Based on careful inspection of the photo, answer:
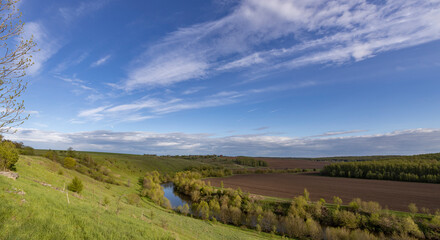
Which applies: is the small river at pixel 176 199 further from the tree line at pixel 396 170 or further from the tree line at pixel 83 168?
the tree line at pixel 396 170

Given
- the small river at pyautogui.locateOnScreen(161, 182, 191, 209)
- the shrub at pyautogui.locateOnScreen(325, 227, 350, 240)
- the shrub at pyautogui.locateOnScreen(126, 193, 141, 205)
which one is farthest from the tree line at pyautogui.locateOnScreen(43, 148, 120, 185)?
the shrub at pyautogui.locateOnScreen(325, 227, 350, 240)

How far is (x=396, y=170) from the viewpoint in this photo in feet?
286

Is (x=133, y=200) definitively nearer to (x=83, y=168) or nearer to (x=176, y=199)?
(x=176, y=199)

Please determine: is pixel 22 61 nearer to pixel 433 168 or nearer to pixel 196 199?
pixel 196 199

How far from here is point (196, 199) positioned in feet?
221

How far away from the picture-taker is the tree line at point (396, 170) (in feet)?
248

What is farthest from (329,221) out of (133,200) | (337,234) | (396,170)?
(396,170)

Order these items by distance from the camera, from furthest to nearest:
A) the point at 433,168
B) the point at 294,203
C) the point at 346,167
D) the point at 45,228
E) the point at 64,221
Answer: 1. the point at 346,167
2. the point at 433,168
3. the point at 294,203
4. the point at 64,221
5. the point at 45,228

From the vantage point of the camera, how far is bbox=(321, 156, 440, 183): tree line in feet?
248

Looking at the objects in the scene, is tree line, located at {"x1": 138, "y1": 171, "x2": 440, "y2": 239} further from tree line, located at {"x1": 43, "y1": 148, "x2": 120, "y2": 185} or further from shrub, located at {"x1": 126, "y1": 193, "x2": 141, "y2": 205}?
tree line, located at {"x1": 43, "y1": 148, "x2": 120, "y2": 185}

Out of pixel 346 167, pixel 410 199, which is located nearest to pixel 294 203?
pixel 410 199

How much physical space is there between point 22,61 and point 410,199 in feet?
244

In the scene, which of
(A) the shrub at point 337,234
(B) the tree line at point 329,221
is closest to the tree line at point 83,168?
(B) the tree line at point 329,221

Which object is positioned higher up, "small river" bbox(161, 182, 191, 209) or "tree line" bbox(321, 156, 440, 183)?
"tree line" bbox(321, 156, 440, 183)
